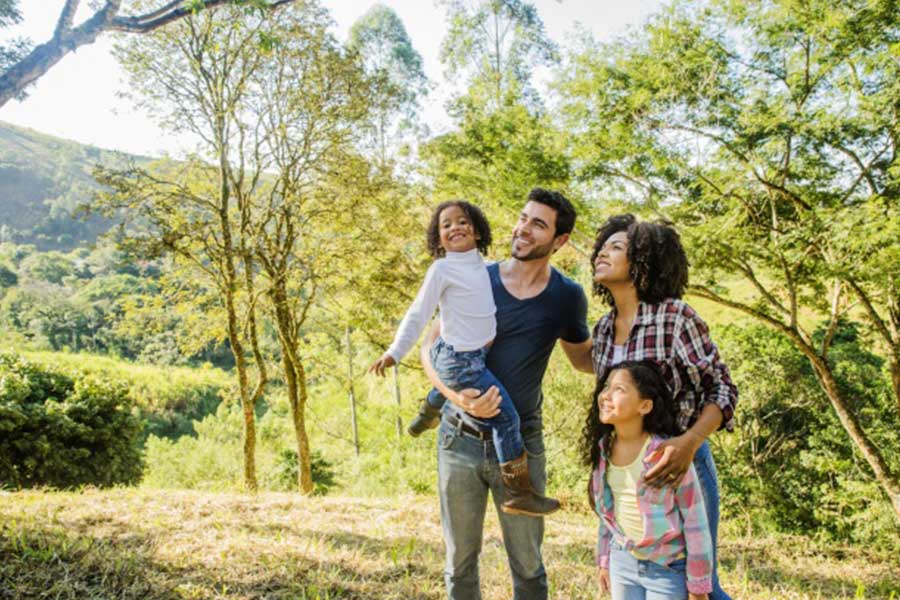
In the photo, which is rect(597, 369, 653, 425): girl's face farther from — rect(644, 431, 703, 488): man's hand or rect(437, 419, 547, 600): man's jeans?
rect(437, 419, 547, 600): man's jeans

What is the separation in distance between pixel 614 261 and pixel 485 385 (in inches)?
27.1

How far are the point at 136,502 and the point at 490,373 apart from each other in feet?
14.1

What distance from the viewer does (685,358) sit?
1730 millimetres

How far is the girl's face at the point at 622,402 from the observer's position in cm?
168

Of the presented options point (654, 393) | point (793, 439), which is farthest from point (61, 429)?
point (793, 439)

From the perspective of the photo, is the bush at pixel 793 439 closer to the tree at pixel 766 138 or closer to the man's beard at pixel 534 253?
the tree at pixel 766 138

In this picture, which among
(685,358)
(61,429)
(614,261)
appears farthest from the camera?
(61,429)

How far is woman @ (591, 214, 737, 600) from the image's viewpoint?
1.66 m

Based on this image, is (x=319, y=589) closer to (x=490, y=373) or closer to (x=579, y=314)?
(x=490, y=373)

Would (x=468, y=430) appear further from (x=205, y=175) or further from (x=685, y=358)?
(x=205, y=175)

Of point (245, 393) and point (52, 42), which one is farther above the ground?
point (52, 42)

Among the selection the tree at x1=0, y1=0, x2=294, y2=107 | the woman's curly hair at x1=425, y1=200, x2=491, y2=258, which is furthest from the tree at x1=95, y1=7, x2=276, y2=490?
the woman's curly hair at x1=425, y1=200, x2=491, y2=258

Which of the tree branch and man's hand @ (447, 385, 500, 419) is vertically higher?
the tree branch

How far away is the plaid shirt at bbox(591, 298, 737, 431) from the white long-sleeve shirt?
64 cm
